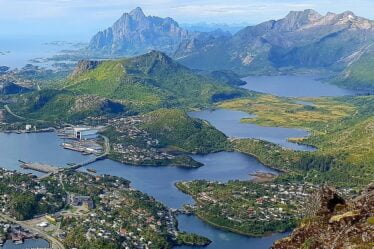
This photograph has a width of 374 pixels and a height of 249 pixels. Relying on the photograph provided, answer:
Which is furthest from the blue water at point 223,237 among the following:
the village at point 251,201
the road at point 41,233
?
the road at point 41,233

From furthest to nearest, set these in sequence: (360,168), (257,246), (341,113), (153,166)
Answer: (341,113)
(153,166)
(360,168)
(257,246)

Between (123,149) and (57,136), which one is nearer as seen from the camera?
(123,149)

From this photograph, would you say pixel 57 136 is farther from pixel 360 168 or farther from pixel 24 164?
pixel 360 168

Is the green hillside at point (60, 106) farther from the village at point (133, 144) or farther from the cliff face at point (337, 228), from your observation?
the cliff face at point (337, 228)

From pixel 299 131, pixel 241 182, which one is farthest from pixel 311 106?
pixel 241 182

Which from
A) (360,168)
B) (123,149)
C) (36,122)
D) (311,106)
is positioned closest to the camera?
(360,168)

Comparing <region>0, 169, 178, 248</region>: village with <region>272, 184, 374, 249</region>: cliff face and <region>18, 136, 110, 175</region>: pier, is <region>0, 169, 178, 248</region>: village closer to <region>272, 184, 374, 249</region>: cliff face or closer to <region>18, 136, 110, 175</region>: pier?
<region>18, 136, 110, 175</region>: pier
